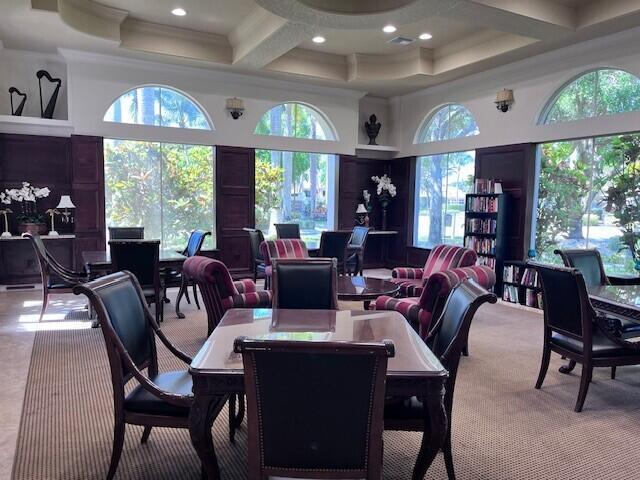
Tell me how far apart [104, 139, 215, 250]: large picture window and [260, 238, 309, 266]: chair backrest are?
224 cm

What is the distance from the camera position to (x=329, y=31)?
6.04m

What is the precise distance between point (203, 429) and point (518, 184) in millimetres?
6028

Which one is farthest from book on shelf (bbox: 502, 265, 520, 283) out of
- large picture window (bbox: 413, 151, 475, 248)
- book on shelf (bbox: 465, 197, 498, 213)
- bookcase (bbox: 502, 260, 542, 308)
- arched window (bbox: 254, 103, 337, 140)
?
arched window (bbox: 254, 103, 337, 140)

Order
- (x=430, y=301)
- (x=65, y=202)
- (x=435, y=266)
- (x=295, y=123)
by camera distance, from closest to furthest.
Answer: (x=430, y=301), (x=435, y=266), (x=65, y=202), (x=295, y=123)

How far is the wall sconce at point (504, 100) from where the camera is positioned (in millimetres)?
6551

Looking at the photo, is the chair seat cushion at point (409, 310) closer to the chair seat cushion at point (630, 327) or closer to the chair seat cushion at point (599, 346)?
the chair seat cushion at point (599, 346)

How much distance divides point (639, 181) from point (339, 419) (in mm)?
5503

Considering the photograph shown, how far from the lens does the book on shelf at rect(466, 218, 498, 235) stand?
6.66m

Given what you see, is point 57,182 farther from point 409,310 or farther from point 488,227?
point 488,227

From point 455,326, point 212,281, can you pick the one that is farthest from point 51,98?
point 455,326

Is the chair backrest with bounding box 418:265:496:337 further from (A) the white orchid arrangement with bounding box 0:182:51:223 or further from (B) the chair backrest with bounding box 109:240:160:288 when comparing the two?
(A) the white orchid arrangement with bounding box 0:182:51:223

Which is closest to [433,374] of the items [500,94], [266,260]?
[266,260]

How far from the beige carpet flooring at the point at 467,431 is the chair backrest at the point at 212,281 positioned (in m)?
0.71

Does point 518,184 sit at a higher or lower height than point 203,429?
higher
